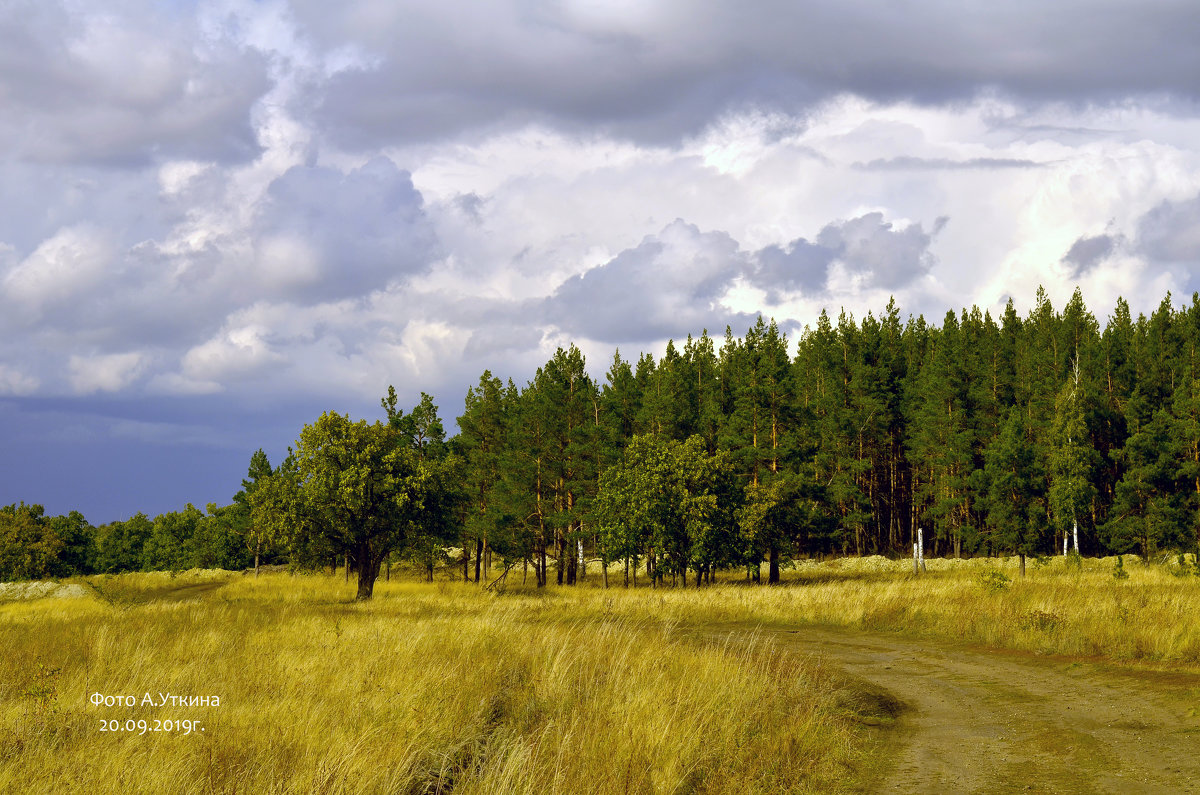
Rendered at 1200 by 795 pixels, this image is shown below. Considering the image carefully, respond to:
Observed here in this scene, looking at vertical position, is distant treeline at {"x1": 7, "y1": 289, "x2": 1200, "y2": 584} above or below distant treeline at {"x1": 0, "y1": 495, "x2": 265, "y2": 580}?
above

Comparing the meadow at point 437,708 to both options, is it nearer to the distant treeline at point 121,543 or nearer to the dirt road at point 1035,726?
the dirt road at point 1035,726

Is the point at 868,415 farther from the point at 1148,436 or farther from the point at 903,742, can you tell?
the point at 903,742

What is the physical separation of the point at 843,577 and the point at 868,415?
23860 mm

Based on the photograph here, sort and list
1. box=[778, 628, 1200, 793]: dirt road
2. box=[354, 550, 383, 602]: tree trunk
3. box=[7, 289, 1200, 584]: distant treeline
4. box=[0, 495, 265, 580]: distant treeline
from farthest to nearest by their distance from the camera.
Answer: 1. box=[0, 495, 265, 580]: distant treeline
2. box=[7, 289, 1200, 584]: distant treeline
3. box=[354, 550, 383, 602]: tree trunk
4. box=[778, 628, 1200, 793]: dirt road

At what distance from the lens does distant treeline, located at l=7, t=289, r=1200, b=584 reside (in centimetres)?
4291

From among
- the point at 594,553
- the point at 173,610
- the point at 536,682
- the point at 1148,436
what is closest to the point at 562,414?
the point at 594,553

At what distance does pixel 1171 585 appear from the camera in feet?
87.2

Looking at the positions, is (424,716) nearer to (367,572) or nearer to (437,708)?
(437,708)

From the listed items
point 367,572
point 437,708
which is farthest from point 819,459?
point 437,708

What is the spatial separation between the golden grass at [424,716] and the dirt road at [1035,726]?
99 cm

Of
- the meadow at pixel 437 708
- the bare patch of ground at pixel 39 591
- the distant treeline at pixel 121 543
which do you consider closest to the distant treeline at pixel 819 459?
the distant treeline at pixel 121 543

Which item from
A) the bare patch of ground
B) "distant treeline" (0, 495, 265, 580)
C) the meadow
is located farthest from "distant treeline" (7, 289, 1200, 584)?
the meadow

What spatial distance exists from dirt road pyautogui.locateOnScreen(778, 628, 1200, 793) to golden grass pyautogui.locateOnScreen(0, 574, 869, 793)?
99 centimetres

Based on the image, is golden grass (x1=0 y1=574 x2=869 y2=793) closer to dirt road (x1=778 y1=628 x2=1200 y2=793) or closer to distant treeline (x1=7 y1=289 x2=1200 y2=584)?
dirt road (x1=778 y1=628 x2=1200 y2=793)
